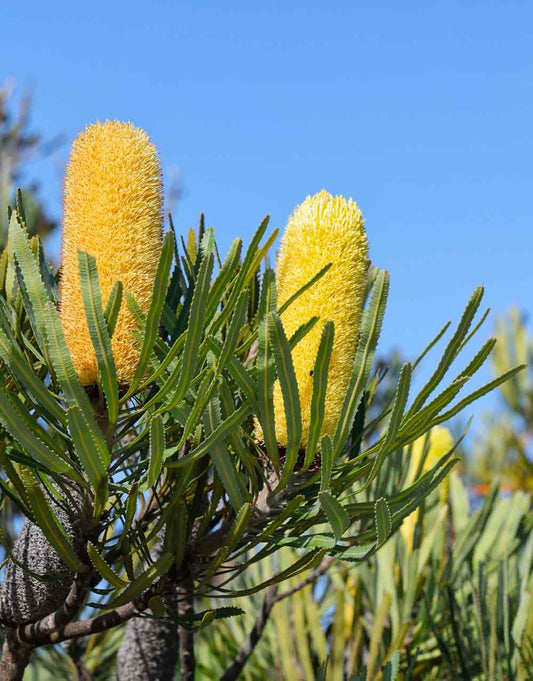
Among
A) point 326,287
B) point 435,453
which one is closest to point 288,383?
point 326,287

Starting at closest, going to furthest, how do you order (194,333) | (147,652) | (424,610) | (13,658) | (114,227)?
1. (194,333)
2. (114,227)
3. (13,658)
4. (147,652)
5. (424,610)

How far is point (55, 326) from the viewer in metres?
0.49

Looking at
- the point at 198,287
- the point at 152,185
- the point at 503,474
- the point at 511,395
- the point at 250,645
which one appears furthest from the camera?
the point at 511,395

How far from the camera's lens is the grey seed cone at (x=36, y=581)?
25.8 inches

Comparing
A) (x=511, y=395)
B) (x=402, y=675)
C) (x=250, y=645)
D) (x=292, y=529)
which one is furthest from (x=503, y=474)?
(x=292, y=529)

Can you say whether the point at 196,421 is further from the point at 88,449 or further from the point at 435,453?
the point at 435,453

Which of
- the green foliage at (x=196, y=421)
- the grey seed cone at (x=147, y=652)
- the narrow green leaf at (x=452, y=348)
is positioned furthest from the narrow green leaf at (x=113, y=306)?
the grey seed cone at (x=147, y=652)

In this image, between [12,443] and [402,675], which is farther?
[402,675]

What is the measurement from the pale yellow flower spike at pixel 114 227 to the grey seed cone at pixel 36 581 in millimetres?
143

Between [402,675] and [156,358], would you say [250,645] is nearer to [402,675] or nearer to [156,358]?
[402,675]

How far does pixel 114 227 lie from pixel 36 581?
291mm

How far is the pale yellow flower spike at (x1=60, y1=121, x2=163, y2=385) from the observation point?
1.90ft

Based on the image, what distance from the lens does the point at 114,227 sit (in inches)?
23.2

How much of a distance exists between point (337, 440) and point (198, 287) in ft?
0.50
